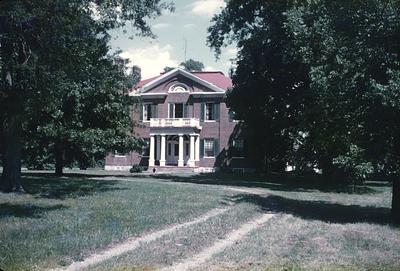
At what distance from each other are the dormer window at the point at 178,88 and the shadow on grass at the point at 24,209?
36338 millimetres

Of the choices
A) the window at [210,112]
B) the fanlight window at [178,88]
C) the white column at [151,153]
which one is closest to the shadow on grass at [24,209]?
the white column at [151,153]

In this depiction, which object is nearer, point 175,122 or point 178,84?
point 175,122

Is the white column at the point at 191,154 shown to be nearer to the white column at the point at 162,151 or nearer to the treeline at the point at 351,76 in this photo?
the white column at the point at 162,151

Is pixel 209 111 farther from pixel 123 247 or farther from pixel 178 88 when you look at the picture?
pixel 123 247

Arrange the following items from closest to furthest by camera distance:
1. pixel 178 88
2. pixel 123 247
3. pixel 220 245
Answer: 1. pixel 123 247
2. pixel 220 245
3. pixel 178 88

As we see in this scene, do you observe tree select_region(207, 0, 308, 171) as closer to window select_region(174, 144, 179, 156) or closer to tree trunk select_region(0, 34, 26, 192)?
tree trunk select_region(0, 34, 26, 192)

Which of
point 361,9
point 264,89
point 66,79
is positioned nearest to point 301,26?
point 361,9

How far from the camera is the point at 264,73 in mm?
32594

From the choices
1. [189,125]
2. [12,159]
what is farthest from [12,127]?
[189,125]

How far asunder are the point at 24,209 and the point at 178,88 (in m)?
37.9

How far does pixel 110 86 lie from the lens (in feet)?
110

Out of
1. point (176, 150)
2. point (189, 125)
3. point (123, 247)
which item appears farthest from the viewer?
point (176, 150)

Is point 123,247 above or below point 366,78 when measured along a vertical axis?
below

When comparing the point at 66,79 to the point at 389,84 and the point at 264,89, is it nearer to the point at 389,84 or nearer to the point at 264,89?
the point at 389,84
